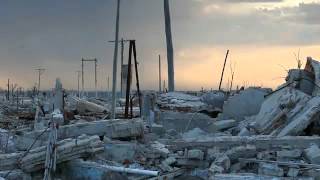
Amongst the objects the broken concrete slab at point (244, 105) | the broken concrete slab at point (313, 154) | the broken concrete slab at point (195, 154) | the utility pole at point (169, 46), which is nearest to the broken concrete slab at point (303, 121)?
the broken concrete slab at point (313, 154)

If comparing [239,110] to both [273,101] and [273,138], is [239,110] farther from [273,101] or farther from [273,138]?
[273,138]

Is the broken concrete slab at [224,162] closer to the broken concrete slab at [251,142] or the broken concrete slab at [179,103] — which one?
the broken concrete slab at [251,142]

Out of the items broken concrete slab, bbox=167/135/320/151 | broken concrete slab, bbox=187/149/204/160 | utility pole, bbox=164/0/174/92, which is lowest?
broken concrete slab, bbox=187/149/204/160

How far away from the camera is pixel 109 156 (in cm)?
1339

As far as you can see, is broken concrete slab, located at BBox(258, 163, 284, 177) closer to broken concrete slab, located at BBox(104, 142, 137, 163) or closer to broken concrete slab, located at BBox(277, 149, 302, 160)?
broken concrete slab, located at BBox(277, 149, 302, 160)

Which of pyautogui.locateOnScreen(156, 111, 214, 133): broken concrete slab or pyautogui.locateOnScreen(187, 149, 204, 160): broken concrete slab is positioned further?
pyautogui.locateOnScreen(156, 111, 214, 133): broken concrete slab

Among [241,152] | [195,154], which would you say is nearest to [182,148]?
[195,154]

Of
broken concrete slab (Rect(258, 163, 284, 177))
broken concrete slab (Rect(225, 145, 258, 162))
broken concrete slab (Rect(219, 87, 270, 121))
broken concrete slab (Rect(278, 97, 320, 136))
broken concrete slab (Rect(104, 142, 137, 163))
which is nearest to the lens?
broken concrete slab (Rect(258, 163, 284, 177))

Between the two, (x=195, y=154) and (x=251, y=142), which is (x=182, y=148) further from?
A: (x=251, y=142)

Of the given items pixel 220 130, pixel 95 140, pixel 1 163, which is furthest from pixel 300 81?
pixel 1 163

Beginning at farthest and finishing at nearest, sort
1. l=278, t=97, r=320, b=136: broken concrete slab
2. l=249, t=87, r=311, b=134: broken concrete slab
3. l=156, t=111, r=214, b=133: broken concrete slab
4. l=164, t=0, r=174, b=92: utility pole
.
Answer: l=164, t=0, r=174, b=92: utility pole, l=156, t=111, r=214, b=133: broken concrete slab, l=249, t=87, r=311, b=134: broken concrete slab, l=278, t=97, r=320, b=136: broken concrete slab

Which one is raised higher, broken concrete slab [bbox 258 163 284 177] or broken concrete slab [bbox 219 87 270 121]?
broken concrete slab [bbox 219 87 270 121]

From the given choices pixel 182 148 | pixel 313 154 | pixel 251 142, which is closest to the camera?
pixel 313 154

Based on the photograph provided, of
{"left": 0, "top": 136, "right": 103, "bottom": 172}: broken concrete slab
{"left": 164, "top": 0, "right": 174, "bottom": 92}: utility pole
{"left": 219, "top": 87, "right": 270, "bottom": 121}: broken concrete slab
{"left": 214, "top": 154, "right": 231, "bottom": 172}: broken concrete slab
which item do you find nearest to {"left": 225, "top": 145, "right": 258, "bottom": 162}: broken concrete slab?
{"left": 214, "top": 154, "right": 231, "bottom": 172}: broken concrete slab
